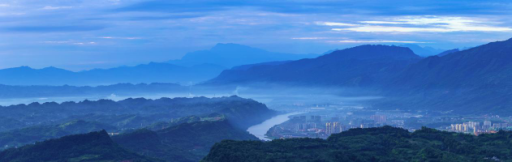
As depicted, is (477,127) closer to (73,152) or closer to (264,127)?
(264,127)

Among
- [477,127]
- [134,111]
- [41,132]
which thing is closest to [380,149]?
[477,127]

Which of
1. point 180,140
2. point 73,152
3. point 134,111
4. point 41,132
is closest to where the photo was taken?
point 73,152

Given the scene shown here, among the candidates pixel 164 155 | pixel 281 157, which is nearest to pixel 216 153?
pixel 281 157

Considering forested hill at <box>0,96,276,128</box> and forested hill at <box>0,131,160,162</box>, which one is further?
forested hill at <box>0,96,276,128</box>

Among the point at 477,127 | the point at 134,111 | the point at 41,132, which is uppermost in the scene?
the point at 134,111

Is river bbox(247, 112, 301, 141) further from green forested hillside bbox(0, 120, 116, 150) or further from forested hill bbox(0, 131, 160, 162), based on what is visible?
forested hill bbox(0, 131, 160, 162)

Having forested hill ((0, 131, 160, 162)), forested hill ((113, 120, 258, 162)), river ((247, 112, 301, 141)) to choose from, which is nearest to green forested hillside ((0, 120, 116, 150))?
forested hill ((113, 120, 258, 162))

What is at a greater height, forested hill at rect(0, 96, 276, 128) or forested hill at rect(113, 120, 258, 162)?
forested hill at rect(0, 96, 276, 128)
